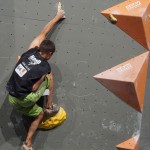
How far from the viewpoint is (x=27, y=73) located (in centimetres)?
316

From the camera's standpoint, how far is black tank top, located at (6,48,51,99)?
3158 millimetres

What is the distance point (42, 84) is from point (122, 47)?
35.7 inches

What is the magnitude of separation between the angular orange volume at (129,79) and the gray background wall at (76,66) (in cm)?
5

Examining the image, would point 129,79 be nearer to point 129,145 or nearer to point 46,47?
point 129,145

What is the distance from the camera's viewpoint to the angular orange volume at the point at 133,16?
11.9ft

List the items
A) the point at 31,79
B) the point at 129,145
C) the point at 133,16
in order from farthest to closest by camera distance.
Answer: the point at 129,145 < the point at 133,16 < the point at 31,79

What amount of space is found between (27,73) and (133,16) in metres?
1.15

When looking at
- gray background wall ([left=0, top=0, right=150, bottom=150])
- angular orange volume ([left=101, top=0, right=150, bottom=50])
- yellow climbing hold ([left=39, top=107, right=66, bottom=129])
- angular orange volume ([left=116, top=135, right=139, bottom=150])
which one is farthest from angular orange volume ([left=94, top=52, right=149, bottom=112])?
yellow climbing hold ([left=39, top=107, right=66, bottom=129])

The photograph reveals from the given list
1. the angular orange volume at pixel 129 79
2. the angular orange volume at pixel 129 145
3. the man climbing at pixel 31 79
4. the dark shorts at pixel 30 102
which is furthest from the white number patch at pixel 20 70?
the angular orange volume at pixel 129 145

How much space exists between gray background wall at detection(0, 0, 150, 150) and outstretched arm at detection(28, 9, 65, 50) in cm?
5

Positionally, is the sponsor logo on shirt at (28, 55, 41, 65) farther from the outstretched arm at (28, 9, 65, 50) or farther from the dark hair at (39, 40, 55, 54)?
the outstretched arm at (28, 9, 65, 50)

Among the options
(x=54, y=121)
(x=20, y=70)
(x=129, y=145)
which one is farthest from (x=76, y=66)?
(x=129, y=145)

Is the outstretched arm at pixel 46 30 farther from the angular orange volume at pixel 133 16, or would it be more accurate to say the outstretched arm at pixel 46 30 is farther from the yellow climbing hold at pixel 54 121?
the yellow climbing hold at pixel 54 121

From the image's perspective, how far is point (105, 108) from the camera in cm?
373
